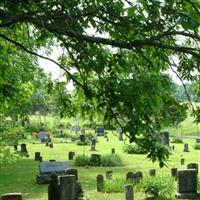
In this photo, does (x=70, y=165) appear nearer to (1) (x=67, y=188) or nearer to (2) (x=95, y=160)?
(2) (x=95, y=160)

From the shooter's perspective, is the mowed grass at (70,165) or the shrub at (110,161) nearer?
the mowed grass at (70,165)

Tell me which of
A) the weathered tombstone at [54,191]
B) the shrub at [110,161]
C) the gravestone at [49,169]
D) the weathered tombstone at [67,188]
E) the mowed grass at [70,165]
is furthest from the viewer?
the shrub at [110,161]

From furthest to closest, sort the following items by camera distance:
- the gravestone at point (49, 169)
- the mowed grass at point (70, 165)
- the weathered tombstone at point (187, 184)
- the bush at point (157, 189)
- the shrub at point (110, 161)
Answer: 1. the shrub at point (110, 161)
2. the gravestone at point (49, 169)
3. the mowed grass at point (70, 165)
4. the weathered tombstone at point (187, 184)
5. the bush at point (157, 189)

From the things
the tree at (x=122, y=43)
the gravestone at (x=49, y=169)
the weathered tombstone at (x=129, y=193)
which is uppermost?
the tree at (x=122, y=43)

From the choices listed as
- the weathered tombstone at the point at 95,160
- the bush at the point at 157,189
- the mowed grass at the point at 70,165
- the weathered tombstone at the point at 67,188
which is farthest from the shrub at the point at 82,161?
the weathered tombstone at the point at 67,188


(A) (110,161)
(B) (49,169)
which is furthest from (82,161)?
(B) (49,169)

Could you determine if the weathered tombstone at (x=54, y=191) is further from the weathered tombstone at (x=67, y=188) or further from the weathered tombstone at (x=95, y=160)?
the weathered tombstone at (x=95, y=160)

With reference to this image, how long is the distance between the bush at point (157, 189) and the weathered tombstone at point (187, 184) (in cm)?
34

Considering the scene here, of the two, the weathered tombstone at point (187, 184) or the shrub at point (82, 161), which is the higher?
the shrub at point (82, 161)

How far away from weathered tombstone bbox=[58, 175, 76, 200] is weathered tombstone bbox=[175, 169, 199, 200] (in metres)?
3.79

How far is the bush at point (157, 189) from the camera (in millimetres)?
15273

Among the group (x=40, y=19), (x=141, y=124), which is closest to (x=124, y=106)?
(x=141, y=124)

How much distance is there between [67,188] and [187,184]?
425 centimetres

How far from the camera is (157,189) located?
50.2 feet
